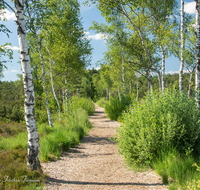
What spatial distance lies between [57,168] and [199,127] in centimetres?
388

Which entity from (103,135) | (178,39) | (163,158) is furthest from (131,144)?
(178,39)

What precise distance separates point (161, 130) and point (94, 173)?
2105mm

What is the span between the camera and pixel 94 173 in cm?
410

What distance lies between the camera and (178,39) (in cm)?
844

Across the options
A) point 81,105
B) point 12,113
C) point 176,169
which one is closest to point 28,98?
point 176,169

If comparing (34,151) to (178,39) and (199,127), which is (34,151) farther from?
(178,39)

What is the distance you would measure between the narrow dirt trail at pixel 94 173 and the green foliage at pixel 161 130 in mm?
404

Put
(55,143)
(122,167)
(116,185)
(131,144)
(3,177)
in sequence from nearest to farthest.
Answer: (3,177), (116,185), (131,144), (122,167), (55,143)

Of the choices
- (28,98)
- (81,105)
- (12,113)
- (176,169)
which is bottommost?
(176,169)

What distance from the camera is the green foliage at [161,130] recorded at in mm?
3600

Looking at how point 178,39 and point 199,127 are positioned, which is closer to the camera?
point 199,127

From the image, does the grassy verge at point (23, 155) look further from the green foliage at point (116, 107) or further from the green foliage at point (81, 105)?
the green foliage at point (116, 107)

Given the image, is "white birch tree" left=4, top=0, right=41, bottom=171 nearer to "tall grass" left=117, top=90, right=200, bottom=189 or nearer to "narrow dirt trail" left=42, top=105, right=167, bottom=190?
"narrow dirt trail" left=42, top=105, right=167, bottom=190

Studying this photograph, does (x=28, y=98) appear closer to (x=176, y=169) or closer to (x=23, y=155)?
(x=23, y=155)
